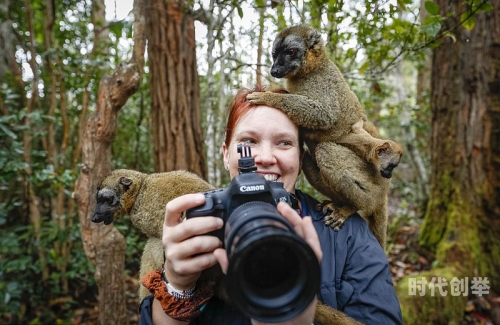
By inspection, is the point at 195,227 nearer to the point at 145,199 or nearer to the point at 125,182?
the point at 145,199

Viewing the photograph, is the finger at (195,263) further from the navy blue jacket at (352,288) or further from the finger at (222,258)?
the navy blue jacket at (352,288)

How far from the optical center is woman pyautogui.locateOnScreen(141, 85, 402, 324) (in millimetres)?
1321

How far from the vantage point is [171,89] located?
462 cm

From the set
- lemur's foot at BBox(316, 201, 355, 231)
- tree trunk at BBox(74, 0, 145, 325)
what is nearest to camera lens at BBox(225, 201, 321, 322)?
lemur's foot at BBox(316, 201, 355, 231)

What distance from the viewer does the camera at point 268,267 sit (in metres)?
1.03

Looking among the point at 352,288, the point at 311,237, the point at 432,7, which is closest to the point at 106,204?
the point at 352,288

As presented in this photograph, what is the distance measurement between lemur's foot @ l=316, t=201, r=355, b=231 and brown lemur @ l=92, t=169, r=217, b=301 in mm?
863

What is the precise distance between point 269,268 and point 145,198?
1786mm

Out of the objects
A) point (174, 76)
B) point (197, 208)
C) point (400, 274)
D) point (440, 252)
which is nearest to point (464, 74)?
point (440, 252)

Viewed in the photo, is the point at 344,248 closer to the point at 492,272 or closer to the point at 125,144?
the point at 492,272

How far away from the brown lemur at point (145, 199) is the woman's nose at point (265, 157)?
769 millimetres

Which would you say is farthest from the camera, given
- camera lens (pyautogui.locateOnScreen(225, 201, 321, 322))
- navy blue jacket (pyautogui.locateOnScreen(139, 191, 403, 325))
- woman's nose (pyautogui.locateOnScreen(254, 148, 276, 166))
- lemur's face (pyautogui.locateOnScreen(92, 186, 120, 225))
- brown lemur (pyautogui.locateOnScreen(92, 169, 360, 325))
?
lemur's face (pyautogui.locateOnScreen(92, 186, 120, 225))

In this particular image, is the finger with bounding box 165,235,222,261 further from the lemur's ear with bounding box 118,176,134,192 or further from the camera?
the lemur's ear with bounding box 118,176,134,192

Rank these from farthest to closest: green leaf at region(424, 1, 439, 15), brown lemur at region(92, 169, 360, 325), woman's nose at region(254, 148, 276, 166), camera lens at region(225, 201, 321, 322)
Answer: green leaf at region(424, 1, 439, 15) → brown lemur at region(92, 169, 360, 325) → woman's nose at region(254, 148, 276, 166) → camera lens at region(225, 201, 321, 322)
